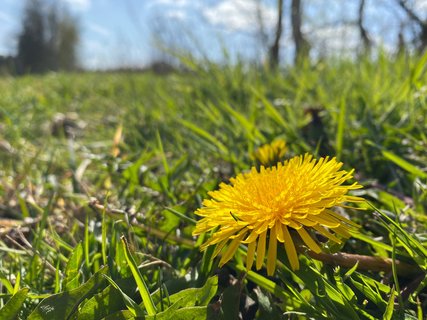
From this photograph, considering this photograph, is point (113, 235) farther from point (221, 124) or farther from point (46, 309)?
point (221, 124)

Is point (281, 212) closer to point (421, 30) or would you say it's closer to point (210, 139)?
point (210, 139)

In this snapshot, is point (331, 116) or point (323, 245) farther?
point (331, 116)

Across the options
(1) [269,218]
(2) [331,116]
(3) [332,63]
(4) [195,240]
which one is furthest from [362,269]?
(3) [332,63]

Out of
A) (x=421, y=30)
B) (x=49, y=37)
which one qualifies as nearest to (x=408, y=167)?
(x=421, y=30)

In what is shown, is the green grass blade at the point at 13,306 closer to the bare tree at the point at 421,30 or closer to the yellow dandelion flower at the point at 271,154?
the yellow dandelion flower at the point at 271,154

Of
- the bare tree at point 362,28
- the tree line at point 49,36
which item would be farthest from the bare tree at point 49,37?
the bare tree at point 362,28

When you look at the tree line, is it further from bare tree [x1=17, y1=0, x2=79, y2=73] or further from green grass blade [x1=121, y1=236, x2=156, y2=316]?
green grass blade [x1=121, y1=236, x2=156, y2=316]
